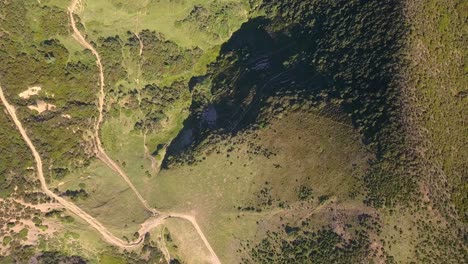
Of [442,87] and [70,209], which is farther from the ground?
[70,209]

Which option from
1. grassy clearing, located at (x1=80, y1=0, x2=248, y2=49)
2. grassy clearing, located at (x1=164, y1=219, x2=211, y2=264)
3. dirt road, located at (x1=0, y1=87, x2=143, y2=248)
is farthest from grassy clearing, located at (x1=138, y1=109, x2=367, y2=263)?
grassy clearing, located at (x1=80, y1=0, x2=248, y2=49)

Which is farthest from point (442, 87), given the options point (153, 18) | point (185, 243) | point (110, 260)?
point (110, 260)

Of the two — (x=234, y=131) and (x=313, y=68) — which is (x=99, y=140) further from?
(x=313, y=68)

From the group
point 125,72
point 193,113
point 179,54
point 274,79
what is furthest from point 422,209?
point 125,72

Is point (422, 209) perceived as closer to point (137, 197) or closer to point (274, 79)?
point (274, 79)

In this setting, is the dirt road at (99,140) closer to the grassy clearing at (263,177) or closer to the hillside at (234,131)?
the hillside at (234,131)
